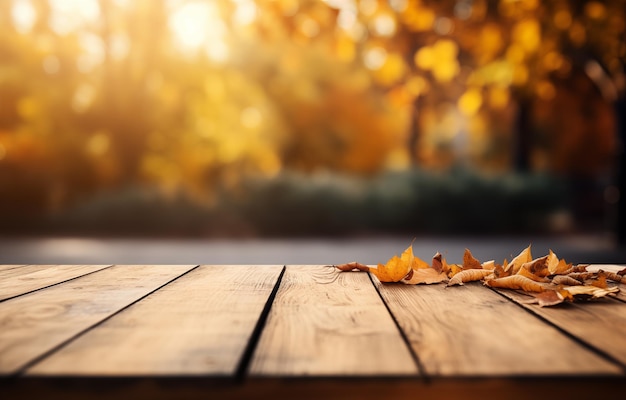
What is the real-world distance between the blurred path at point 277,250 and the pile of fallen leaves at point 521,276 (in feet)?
17.4

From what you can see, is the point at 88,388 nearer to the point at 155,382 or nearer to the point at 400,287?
the point at 155,382

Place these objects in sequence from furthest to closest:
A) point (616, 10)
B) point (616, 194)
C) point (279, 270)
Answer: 1. point (616, 194)
2. point (616, 10)
3. point (279, 270)

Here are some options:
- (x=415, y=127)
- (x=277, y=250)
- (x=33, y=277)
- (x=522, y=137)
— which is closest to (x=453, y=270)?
(x=33, y=277)

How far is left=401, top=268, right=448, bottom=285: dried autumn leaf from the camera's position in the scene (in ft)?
6.44

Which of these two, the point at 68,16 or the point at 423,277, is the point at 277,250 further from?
the point at 68,16

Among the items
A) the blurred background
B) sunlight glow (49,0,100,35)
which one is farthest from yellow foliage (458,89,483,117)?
sunlight glow (49,0,100,35)

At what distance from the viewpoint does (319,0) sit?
6227 mm

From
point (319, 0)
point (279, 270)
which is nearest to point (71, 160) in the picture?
point (319, 0)

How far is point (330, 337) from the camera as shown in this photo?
4.08 feet

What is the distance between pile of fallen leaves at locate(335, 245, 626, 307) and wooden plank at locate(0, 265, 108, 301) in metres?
0.93

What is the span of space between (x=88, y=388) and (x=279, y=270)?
1.28 m

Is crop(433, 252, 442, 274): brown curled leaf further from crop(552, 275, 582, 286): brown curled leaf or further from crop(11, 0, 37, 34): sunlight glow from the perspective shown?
crop(11, 0, 37, 34): sunlight glow

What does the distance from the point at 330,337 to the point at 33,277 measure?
128 cm

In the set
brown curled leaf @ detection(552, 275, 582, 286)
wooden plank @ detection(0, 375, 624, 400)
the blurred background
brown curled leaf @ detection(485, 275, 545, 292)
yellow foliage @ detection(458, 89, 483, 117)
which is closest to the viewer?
wooden plank @ detection(0, 375, 624, 400)
